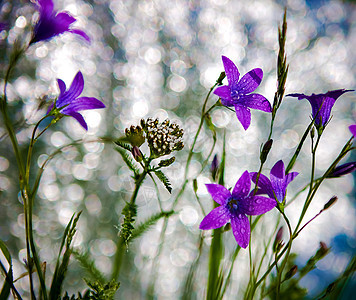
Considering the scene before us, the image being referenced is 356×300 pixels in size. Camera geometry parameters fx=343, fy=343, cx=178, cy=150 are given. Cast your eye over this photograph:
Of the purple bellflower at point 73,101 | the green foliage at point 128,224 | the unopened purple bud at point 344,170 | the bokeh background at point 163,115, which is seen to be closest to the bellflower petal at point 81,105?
the purple bellflower at point 73,101

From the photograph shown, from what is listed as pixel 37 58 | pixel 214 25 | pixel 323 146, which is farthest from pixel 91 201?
pixel 323 146

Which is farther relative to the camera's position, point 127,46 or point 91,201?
point 127,46

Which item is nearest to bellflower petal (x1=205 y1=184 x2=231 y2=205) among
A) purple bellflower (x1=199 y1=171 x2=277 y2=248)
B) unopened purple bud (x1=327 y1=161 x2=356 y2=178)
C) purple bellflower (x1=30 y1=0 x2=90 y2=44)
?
purple bellflower (x1=199 y1=171 x2=277 y2=248)

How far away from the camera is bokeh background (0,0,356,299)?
111cm

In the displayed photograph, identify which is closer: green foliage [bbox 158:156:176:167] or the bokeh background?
green foliage [bbox 158:156:176:167]

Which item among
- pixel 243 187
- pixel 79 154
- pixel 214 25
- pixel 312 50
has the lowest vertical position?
pixel 243 187

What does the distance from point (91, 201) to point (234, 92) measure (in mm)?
946

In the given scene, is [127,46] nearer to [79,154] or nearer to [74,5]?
[74,5]

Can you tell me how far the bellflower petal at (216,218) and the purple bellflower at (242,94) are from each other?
8cm

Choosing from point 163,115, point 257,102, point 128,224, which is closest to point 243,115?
point 257,102

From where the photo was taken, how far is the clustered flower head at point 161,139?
0.31m

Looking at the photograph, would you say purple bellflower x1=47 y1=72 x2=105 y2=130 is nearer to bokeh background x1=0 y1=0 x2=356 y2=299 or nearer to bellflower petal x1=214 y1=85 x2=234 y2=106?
bellflower petal x1=214 y1=85 x2=234 y2=106

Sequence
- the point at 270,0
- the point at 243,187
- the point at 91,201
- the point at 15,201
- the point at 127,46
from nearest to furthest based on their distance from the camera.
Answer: the point at 243,187 → the point at 15,201 → the point at 91,201 → the point at 127,46 → the point at 270,0

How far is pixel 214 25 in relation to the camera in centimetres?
138
